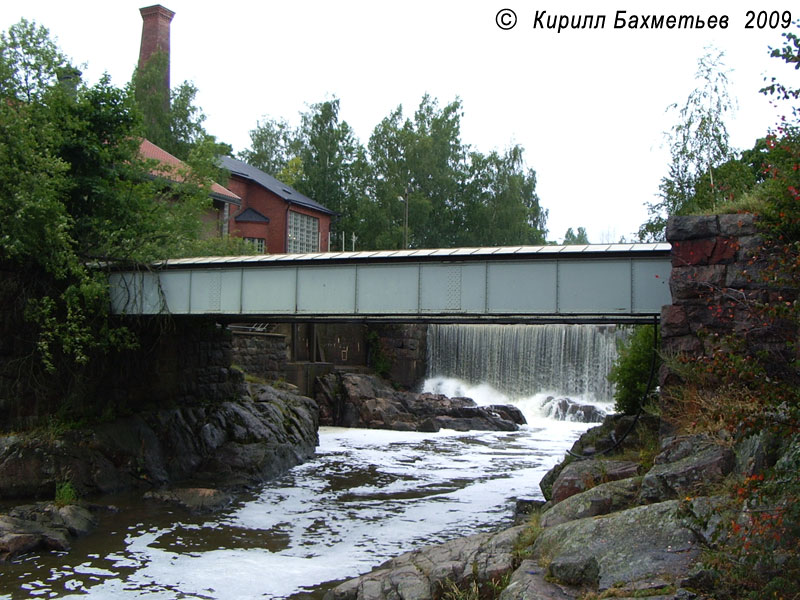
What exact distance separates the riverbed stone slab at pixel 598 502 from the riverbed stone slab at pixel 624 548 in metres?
0.77

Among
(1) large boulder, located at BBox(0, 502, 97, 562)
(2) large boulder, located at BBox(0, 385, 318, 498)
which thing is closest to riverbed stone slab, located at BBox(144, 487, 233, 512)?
(2) large boulder, located at BBox(0, 385, 318, 498)

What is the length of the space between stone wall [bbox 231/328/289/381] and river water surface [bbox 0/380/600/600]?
7.79 metres

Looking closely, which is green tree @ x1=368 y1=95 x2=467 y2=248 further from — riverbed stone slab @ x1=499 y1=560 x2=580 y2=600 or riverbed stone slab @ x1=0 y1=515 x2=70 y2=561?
riverbed stone slab @ x1=499 y1=560 x2=580 y2=600

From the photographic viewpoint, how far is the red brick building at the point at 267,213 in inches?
1858

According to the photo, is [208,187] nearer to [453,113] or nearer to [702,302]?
[702,302]

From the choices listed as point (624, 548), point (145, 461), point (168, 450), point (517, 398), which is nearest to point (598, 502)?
point (624, 548)

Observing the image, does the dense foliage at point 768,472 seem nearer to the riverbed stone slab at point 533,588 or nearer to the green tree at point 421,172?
the riverbed stone slab at point 533,588

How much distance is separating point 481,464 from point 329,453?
17.1ft

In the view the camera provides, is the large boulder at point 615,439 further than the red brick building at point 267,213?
No

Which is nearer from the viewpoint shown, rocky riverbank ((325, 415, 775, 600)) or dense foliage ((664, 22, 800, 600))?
dense foliage ((664, 22, 800, 600))

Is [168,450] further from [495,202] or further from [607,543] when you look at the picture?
[495,202]

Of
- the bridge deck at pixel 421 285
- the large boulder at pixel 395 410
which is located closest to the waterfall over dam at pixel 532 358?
the large boulder at pixel 395 410

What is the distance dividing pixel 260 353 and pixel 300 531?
1892cm

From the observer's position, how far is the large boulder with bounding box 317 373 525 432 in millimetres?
34281
